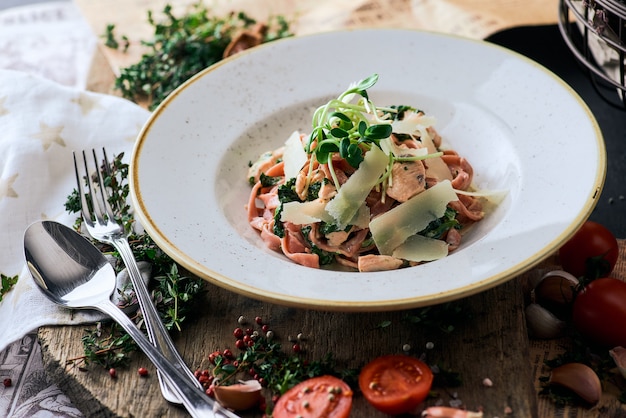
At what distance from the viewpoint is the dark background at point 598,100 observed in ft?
12.4

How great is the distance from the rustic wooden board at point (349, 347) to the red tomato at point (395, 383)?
86 millimetres

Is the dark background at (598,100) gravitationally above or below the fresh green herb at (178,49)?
below

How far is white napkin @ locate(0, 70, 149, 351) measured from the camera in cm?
370

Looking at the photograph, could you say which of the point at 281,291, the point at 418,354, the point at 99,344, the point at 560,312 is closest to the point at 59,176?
the point at 99,344

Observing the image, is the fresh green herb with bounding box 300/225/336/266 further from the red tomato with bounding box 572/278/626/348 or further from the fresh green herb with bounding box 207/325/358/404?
the red tomato with bounding box 572/278/626/348

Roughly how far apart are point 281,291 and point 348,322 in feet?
1.51

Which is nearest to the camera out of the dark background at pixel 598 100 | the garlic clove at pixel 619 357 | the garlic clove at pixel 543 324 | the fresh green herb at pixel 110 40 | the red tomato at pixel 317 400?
the red tomato at pixel 317 400

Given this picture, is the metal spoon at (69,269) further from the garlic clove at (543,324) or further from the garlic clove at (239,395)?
the garlic clove at (543,324)

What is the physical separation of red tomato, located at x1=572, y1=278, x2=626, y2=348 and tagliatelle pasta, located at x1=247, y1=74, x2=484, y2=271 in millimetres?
600

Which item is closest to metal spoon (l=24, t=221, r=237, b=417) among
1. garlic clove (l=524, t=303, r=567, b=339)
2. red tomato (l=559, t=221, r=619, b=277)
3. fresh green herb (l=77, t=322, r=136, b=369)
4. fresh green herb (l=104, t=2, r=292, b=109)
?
fresh green herb (l=77, t=322, r=136, b=369)

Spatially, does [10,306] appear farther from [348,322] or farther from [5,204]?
[348,322]

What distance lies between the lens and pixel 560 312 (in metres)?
3.22

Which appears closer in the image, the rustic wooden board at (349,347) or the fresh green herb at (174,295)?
the rustic wooden board at (349,347)

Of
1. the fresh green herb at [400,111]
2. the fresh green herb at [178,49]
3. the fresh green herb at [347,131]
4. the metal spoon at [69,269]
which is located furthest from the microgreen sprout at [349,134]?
the fresh green herb at [178,49]
